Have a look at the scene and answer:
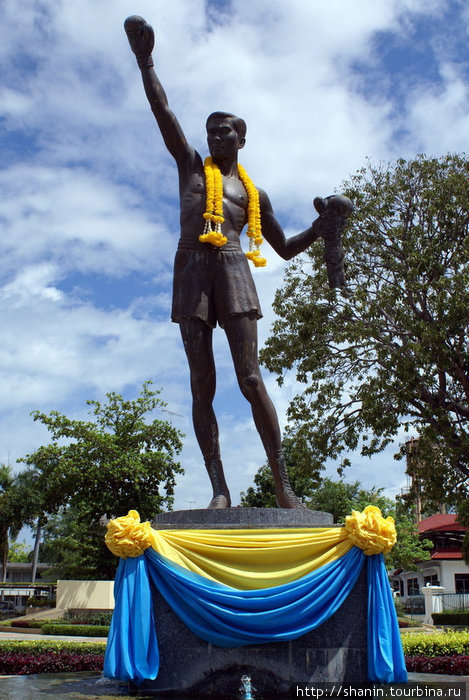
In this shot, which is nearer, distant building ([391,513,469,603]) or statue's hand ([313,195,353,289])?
statue's hand ([313,195,353,289])

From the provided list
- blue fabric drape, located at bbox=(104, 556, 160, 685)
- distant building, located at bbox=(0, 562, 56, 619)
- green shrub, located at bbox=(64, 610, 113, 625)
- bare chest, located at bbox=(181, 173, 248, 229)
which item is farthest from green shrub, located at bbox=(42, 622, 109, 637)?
distant building, located at bbox=(0, 562, 56, 619)

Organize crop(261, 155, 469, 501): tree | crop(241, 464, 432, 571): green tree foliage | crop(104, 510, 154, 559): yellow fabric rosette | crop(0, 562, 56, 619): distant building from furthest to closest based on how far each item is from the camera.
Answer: crop(0, 562, 56, 619): distant building < crop(241, 464, 432, 571): green tree foliage < crop(261, 155, 469, 501): tree < crop(104, 510, 154, 559): yellow fabric rosette

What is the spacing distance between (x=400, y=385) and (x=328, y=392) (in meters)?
2.20

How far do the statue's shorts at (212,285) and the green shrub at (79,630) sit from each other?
13477mm

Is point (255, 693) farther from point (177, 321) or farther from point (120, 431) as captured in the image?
point (120, 431)

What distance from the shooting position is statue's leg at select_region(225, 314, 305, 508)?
531 cm

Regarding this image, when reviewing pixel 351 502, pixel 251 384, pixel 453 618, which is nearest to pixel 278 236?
pixel 251 384

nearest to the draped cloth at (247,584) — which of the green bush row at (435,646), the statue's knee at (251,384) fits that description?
the statue's knee at (251,384)

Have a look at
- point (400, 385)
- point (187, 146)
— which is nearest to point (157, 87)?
point (187, 146)

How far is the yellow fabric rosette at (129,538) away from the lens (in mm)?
4449

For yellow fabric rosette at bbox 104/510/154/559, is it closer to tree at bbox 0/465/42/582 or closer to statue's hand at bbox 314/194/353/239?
statue's hand at bbox 314/194/353/239

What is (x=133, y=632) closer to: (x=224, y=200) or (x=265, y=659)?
(x=265, y=659)

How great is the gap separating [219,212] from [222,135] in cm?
76

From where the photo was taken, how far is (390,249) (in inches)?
682
